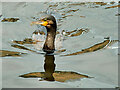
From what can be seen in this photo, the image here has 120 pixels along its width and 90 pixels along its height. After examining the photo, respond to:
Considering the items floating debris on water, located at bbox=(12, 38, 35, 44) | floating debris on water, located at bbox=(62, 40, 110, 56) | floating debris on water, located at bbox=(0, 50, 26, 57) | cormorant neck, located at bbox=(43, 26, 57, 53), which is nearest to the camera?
floating debris on water, located at bbox=(0, 50, 26, 57)

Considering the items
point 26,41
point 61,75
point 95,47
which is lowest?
point 61,75

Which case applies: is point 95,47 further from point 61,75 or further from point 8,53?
point 8,53

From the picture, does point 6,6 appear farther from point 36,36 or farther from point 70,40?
point 70,40

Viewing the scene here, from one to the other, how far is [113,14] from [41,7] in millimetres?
3345

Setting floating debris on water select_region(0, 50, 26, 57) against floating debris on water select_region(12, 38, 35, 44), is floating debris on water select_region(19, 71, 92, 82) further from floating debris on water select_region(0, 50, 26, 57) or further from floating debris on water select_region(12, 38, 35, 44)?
floating debris on water select_region(12, 38, 35, 44)

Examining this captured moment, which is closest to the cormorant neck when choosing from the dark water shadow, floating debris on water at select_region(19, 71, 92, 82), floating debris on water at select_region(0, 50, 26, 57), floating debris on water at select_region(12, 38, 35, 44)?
floating debris on water at select_region(12, 38, 35, 44)

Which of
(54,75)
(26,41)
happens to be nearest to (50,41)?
(26,41)

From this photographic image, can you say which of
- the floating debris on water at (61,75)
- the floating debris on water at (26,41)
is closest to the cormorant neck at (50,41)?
the floating debris on water at (26,41)

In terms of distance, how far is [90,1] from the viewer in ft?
45.1

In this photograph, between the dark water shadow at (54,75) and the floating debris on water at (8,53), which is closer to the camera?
the dark water shadow at (54,75)

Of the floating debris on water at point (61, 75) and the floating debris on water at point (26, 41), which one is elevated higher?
the floating debris on water at point (26, 41)

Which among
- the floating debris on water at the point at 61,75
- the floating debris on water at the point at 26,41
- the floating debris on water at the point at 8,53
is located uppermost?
the floating debris on water at the point at 26,41

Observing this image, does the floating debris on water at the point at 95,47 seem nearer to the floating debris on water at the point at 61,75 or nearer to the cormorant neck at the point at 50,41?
the cormorant neck at the point at 50,41

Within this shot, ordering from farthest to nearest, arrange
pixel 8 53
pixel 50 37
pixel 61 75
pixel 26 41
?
pixel 26 41 < pixel 50 37 < pixel 8 53 < pixel 61 75
